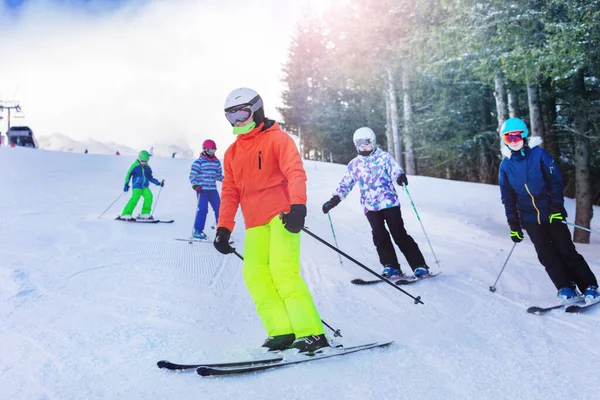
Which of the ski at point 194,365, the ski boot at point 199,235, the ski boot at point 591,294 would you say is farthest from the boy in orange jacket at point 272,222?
the ski boot at point 199,235

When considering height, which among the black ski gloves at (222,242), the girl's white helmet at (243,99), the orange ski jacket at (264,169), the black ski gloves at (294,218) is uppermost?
the girl's white helmet at (243,99)

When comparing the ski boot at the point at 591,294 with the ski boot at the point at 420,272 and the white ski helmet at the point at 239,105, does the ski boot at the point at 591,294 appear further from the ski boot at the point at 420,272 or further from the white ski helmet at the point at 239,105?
the white ski helmet at the point at 239,105

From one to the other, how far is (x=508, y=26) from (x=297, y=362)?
814 cm

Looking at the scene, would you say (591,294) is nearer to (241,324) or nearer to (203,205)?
(241,324)

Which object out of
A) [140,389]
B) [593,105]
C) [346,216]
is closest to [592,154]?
[593,105]

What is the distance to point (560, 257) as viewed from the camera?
486 centimetres

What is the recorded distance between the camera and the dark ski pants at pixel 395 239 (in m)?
6.04

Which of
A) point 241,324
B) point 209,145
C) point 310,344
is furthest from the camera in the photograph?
point 209,145

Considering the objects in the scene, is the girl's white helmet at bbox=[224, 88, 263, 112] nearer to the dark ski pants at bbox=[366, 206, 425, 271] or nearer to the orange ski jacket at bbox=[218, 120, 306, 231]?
the orange ski jacket at bbox=[218, 120, 306, 231]

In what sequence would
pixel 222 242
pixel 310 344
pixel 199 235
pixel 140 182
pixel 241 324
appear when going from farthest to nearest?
1. pixel 140 182
2. pixel 199 235
3. pixel 241 324
4. pixel 222 242
5. pixel 310 344

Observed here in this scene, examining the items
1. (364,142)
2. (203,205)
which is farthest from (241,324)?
(203,205)

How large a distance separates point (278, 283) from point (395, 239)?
10.1 feet

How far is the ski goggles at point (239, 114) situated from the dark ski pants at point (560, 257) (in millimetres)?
3332

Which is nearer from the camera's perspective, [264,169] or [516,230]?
[264,169]
